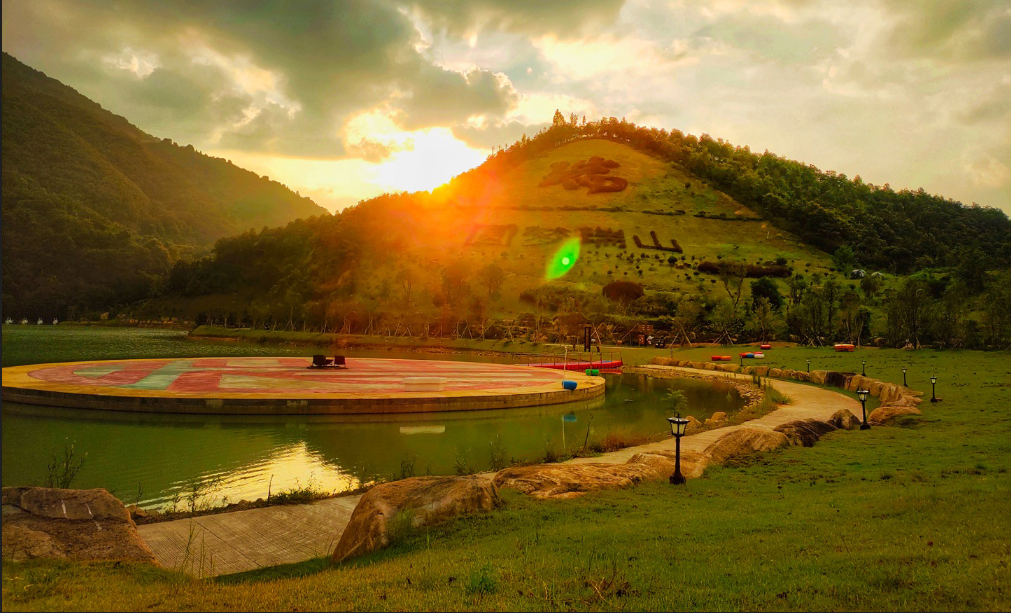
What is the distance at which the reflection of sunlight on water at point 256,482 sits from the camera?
13680 mm

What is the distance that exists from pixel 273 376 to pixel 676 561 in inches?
1226

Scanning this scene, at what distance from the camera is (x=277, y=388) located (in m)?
28.5

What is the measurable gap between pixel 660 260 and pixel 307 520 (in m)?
101

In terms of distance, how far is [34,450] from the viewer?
18.3 m

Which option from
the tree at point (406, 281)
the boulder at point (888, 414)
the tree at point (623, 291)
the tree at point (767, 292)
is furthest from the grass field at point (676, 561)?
the tree at point (406, 281)

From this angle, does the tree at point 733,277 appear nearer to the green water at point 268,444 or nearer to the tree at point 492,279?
the tree at point 492,279

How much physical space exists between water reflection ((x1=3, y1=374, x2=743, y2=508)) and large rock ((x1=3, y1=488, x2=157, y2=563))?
5.24 meters

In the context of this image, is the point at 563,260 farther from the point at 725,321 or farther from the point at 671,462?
the point at 671,462

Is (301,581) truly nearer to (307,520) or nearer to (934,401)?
(307,520)

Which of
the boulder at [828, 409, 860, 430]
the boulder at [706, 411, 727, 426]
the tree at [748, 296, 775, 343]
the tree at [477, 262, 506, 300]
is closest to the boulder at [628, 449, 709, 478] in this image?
the boulder at [828, 409, 860, 430]

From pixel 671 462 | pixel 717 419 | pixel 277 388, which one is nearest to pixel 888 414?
pixel 717 419

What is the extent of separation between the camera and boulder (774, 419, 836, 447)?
647 inches

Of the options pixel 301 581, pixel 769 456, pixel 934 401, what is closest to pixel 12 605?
pixel 301 581

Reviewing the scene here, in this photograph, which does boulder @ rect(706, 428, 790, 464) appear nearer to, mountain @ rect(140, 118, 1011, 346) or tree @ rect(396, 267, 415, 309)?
mountain @ rect(140, 118, 1011, 346)
